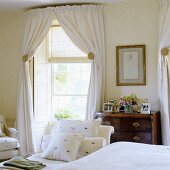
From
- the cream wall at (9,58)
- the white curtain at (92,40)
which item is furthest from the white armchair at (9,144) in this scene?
the white curtain at (92,40)

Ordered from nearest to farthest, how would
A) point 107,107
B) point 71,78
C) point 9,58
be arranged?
point 107,107
point 71,78
point 9,58

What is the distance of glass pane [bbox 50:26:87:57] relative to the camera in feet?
18.9

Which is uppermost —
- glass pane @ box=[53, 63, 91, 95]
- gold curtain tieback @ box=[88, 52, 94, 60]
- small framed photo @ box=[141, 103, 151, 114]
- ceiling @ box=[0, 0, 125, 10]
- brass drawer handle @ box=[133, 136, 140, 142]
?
ceiling @ box=[0, 0, 125, 10]

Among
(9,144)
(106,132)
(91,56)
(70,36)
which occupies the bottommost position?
(9,144)

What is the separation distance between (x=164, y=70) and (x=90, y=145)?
70.9 inches

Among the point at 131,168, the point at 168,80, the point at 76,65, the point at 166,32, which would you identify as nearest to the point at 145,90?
the point at 168,80

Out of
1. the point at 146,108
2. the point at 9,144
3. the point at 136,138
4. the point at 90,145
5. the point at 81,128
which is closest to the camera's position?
the point at 90,145

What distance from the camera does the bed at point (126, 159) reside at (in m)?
2.42

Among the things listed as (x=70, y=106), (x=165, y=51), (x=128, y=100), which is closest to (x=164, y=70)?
(x=165, y=51)

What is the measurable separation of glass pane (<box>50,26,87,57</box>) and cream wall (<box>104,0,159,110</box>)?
0.63 metres

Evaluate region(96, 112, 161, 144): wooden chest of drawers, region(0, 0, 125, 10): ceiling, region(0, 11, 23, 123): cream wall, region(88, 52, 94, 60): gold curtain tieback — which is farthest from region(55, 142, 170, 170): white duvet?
region(0, 11, 23, 123): cream wall

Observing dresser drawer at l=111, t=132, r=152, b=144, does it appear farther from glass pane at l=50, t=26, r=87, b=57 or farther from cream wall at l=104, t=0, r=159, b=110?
glass pane at l=50, t=26, r=87, b=57

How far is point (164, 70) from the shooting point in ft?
16.3

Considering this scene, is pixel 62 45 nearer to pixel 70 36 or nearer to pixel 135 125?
pixel 70 36
